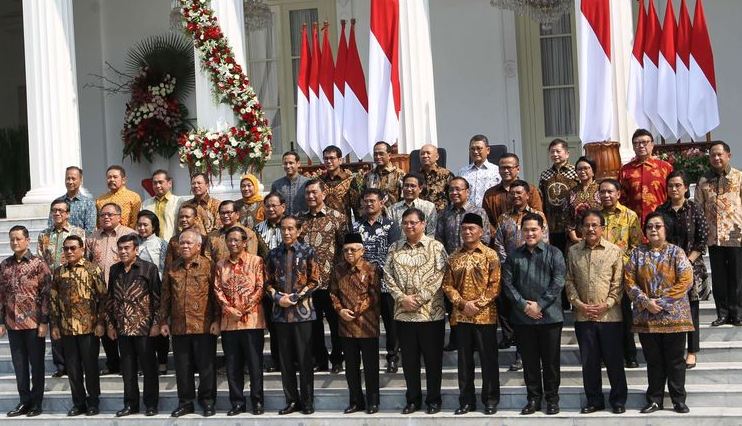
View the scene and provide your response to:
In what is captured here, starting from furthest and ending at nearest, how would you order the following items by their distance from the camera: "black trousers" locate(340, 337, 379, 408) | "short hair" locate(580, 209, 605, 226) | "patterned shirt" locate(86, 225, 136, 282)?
"patterned shirt" locate(86, 225, 136, 282) < "black trousers" locate(340, 337, 379, 408) < "short hair" locate(580, 209, 605, 226)

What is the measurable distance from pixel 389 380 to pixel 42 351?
3238mm

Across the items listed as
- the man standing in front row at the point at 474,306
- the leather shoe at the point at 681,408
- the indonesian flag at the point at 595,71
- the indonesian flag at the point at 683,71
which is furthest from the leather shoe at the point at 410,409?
the indonesian flag at the point at 683,71

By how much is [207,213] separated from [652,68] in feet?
19.1

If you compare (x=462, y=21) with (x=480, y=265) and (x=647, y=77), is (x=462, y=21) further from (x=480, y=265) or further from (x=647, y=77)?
(x=480, y=265)

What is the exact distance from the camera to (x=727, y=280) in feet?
32.4

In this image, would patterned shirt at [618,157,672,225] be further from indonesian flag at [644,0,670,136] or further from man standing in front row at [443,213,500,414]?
indonesian flag at [644,0,670,136]

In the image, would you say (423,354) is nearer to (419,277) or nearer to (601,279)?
(419,277)

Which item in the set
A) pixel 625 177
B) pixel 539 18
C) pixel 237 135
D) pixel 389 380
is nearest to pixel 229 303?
pixel 389 380

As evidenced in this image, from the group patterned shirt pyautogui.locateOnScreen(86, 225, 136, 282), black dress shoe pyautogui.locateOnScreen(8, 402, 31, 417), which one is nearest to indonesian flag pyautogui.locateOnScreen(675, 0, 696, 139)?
patterned shirt pyautogui.locateOnScreen(86, 225, 136, 282)

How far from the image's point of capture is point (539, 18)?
52.5ft

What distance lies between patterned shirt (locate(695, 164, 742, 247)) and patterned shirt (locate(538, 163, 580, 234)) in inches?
45.3

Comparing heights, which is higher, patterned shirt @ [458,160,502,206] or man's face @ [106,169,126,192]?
man's face @ [106,169,126,192]

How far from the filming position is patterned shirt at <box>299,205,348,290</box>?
10.1 meters

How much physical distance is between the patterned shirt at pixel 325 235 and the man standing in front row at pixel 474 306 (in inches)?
50.9
